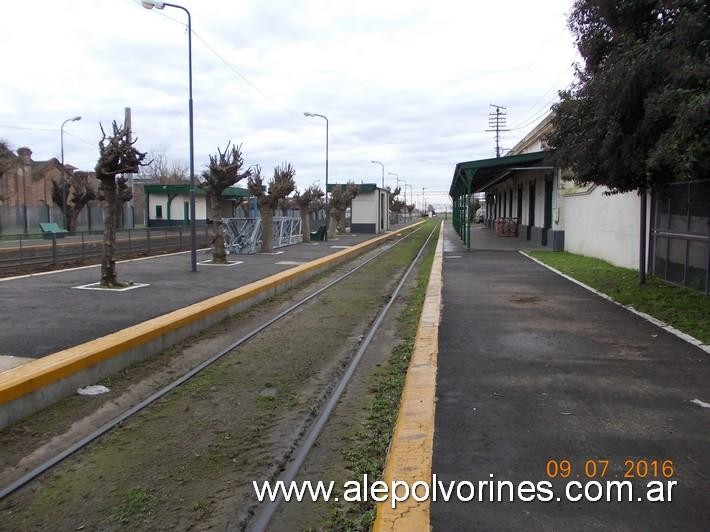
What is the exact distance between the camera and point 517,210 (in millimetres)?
35969

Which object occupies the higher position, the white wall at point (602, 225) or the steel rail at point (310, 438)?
the white wall at point (602, 225)

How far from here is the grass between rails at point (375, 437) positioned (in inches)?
136

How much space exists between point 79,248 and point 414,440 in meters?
19.8

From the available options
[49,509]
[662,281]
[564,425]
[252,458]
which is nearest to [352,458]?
[252,458]

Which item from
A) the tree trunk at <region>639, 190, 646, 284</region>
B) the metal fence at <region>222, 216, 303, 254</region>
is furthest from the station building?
the tree trunk at <region>639, 190, 646, 284</region>

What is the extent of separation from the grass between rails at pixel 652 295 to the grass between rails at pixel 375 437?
384 cm

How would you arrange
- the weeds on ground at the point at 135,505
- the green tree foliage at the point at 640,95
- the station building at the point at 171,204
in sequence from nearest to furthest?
the weeds on ground at the point at 135,505 → the green tree foliage at the point at 640,95 → the station building at the point at 171,204

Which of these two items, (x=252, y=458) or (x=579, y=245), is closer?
(x=252, y=458)

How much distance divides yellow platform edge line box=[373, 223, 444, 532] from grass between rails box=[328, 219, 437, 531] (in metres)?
0.10

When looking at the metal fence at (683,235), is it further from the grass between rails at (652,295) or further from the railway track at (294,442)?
the railway track at (294,442)

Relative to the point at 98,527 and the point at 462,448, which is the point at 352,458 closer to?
the point at 462,448

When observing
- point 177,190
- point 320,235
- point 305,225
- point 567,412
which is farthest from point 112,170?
point 177,190

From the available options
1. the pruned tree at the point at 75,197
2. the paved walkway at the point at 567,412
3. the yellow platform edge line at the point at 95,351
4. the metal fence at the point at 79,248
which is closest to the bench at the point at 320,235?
the metal fence at the point at 79,248

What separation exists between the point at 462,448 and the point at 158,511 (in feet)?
6.79
